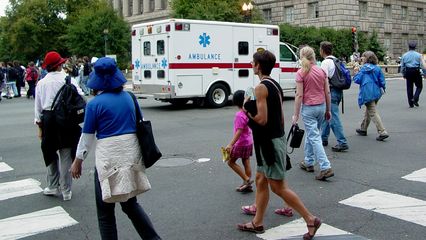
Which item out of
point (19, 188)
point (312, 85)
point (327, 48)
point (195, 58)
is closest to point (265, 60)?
point (312, 85)

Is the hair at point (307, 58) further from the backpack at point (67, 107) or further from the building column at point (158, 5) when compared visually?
the building column at point (158, 5)

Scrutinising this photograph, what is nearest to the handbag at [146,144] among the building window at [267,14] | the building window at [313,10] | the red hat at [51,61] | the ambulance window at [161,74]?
the red hat at [51,61]

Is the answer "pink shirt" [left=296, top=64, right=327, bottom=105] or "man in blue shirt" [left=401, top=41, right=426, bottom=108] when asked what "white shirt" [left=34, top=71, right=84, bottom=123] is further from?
"man in blue shirt" [left=401, top=41, right=426, bottom=108]

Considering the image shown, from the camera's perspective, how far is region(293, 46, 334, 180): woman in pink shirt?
709 centimetres

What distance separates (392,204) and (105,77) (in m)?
3.73

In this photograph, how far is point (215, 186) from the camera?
7051 millimetres

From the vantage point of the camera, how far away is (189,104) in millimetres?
18594

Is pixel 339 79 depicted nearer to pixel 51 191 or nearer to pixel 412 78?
pixel 51 191

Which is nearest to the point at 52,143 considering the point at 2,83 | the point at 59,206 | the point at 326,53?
the point at 59,206

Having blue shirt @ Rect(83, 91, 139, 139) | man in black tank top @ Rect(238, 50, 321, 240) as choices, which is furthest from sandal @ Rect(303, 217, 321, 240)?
blue shirt @ Rect(83, 91, 139, 139)

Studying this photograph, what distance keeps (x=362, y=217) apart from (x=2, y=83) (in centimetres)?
2340

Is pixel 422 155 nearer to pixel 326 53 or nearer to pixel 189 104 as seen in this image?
pixel 326 53

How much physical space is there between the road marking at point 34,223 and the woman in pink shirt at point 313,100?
3342 mm

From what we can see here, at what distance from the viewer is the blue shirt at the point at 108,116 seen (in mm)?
4285
